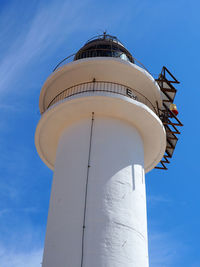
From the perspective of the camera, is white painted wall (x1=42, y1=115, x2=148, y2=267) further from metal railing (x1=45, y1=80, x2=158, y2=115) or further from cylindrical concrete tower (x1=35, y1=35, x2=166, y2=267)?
metal railing (x1=45, y1=80, x2=158, y2=115)

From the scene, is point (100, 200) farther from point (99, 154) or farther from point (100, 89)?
point (100, 89)

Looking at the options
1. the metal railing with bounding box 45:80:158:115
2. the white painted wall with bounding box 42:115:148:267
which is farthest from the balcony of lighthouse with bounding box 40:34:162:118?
the white painted wall with bounding box 42:115:148:267

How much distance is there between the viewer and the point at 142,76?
17094 mm

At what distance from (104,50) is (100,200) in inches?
336

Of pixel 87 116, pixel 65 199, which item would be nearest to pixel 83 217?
pixel 65 199

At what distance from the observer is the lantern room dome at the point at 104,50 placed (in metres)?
18.8

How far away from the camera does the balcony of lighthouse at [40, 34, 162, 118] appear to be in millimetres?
16609

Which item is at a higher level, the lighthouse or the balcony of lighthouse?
the balcony of lighthouse

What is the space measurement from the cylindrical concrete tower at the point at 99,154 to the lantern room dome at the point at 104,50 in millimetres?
55

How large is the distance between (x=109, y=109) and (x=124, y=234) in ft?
17.6

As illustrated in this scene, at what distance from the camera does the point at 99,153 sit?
1474 cm

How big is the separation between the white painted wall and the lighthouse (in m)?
0.03

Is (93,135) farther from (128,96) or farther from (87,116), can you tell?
→ (128,96)

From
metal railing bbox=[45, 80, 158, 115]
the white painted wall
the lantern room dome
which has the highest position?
the lantern room dome
